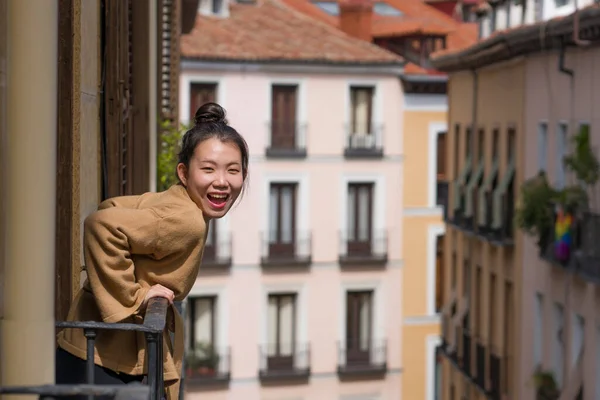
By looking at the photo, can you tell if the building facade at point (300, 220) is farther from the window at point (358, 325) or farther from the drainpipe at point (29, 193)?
the drainpipe at point (29, 193)

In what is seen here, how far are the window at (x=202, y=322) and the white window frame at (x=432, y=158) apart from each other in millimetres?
6734

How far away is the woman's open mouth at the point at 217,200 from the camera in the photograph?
5.45 metres

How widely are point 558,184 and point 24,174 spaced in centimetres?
2641

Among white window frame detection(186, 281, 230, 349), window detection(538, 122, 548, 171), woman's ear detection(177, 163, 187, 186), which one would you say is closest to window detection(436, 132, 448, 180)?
white window frame detection(186, 281, 230, 349)

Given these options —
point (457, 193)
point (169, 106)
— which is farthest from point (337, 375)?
point (169, 106)

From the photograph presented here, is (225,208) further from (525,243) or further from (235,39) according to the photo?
(235,39)

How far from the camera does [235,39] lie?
43219mm

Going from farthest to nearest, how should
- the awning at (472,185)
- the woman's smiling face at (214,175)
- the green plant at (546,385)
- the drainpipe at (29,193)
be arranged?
the awning at (472,185) → the green plant at (546,385) → the woman's smiling face at (214,175) → the drainpipe at (29,193)

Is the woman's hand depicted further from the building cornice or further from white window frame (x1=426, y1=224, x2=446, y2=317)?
white window frame (x1=426, y1=224, x2=446, y2=317)

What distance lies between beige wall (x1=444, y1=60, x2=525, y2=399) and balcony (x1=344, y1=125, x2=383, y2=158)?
358 cm

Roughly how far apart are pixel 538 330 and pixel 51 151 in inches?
1129

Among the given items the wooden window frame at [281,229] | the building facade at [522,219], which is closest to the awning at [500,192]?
the building facade at [522,219]

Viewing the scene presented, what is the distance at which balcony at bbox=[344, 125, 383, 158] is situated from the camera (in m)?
44.9

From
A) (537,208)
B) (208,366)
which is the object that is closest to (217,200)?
(537,208)
